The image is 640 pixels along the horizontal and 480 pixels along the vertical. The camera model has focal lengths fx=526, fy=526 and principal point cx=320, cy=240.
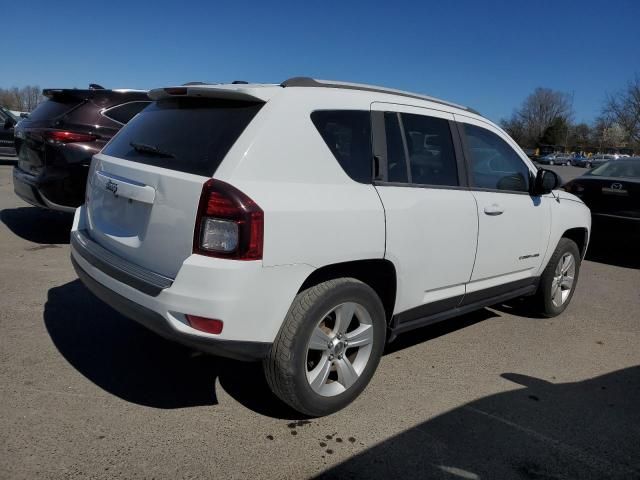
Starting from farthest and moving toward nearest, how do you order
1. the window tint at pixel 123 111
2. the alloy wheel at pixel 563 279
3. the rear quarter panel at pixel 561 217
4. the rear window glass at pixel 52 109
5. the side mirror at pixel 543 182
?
1. the window tint at pixel 123 111
2. the rear window glass at pixel 52 109
3. the alloy wheel at pixel 563 279
4. the rear quarter panel at pixel 561 217
5. the side mirror at pixel 543 182

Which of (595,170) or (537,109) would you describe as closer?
(595,170)

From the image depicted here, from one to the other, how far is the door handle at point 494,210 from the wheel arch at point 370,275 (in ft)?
3.33

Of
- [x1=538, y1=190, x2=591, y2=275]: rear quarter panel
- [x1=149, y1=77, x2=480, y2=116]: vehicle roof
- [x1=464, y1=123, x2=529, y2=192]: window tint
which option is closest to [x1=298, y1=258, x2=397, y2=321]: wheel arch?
[x1=149, y1=77, x2=480, y2=116]: vehicle roof

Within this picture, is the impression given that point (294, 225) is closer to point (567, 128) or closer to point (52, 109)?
point (52, 109)

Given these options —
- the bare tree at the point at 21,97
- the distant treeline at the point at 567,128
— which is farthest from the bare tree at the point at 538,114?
the bare tree at the point at 21,97

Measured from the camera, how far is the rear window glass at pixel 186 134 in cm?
266

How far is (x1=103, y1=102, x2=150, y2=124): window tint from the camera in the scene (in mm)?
6082

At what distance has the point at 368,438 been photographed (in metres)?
2.78

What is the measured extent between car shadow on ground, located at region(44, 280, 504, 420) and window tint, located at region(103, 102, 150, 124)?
2576mm

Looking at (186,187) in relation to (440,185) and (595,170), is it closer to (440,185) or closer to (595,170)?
(440,185)

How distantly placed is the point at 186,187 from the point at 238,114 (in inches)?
19.8

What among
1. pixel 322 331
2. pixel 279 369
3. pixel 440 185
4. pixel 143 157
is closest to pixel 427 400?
pixel 322 331

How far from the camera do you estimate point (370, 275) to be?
311 cm

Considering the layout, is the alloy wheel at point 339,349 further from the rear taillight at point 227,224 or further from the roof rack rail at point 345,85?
the roof rack rail at point 345,85
